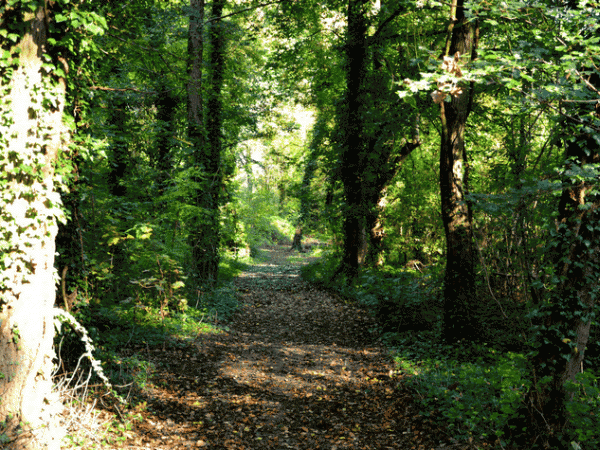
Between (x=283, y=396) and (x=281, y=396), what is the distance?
0.10ft

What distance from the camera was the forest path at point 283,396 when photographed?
479cm

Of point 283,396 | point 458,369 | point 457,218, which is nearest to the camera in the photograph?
point 458,369

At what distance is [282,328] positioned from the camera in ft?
32.8

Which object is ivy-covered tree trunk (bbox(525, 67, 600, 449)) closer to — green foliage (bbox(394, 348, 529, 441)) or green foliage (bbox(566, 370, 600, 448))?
green foliage (bbox(566, 370, 600, 448))

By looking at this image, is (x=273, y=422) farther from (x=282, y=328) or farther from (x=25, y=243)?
(x=282, y=328)

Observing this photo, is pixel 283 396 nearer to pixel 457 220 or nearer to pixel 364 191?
pixel 457 220

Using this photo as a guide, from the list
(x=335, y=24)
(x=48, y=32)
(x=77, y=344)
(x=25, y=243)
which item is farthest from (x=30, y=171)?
(x=335, y=24)

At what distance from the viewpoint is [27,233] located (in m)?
3.76

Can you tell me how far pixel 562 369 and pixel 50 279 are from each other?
5028mm

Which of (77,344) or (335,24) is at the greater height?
(335,24)

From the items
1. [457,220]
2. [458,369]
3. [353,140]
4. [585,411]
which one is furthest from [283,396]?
[353,140]

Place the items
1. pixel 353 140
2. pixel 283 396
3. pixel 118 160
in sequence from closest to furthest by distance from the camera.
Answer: pixel 283 396, pixel 118 160, pixel 353 140

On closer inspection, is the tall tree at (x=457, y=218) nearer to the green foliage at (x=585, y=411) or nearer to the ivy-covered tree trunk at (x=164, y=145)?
the green foliage at (x=585, y=411)

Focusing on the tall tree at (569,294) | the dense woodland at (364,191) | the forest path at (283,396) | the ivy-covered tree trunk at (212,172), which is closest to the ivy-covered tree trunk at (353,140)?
the dense woodland at (364,191)
